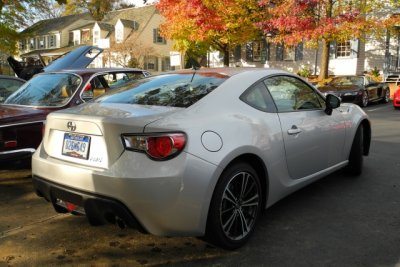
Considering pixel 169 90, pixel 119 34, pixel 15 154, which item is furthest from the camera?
pixel 119 34

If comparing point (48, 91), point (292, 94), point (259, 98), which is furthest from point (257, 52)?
point (259, 98)

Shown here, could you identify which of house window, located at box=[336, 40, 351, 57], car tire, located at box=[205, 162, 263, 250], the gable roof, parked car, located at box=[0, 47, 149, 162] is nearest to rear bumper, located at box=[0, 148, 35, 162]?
parked car, located at box=[0, 47, 149, 162]

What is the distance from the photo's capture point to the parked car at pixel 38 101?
4902mm

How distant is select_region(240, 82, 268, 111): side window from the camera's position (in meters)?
3.81

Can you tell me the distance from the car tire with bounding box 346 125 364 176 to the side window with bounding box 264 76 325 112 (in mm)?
925

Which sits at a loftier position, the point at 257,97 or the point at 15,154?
the point at 257,97

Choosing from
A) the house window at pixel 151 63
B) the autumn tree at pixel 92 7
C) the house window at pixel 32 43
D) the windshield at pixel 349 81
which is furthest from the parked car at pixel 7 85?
the autumn tree at pixel 92 7

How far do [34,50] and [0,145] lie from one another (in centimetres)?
5287

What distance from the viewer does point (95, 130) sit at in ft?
10.6

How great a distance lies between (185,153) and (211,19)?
1926cm

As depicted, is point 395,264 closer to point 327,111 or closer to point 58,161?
point 327,111

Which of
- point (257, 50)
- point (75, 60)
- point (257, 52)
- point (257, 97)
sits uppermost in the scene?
point (257, 50)

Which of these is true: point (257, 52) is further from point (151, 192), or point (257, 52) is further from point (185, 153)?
point (151, 192)

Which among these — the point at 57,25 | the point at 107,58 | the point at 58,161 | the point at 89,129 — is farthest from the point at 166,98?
the point at 57,25
